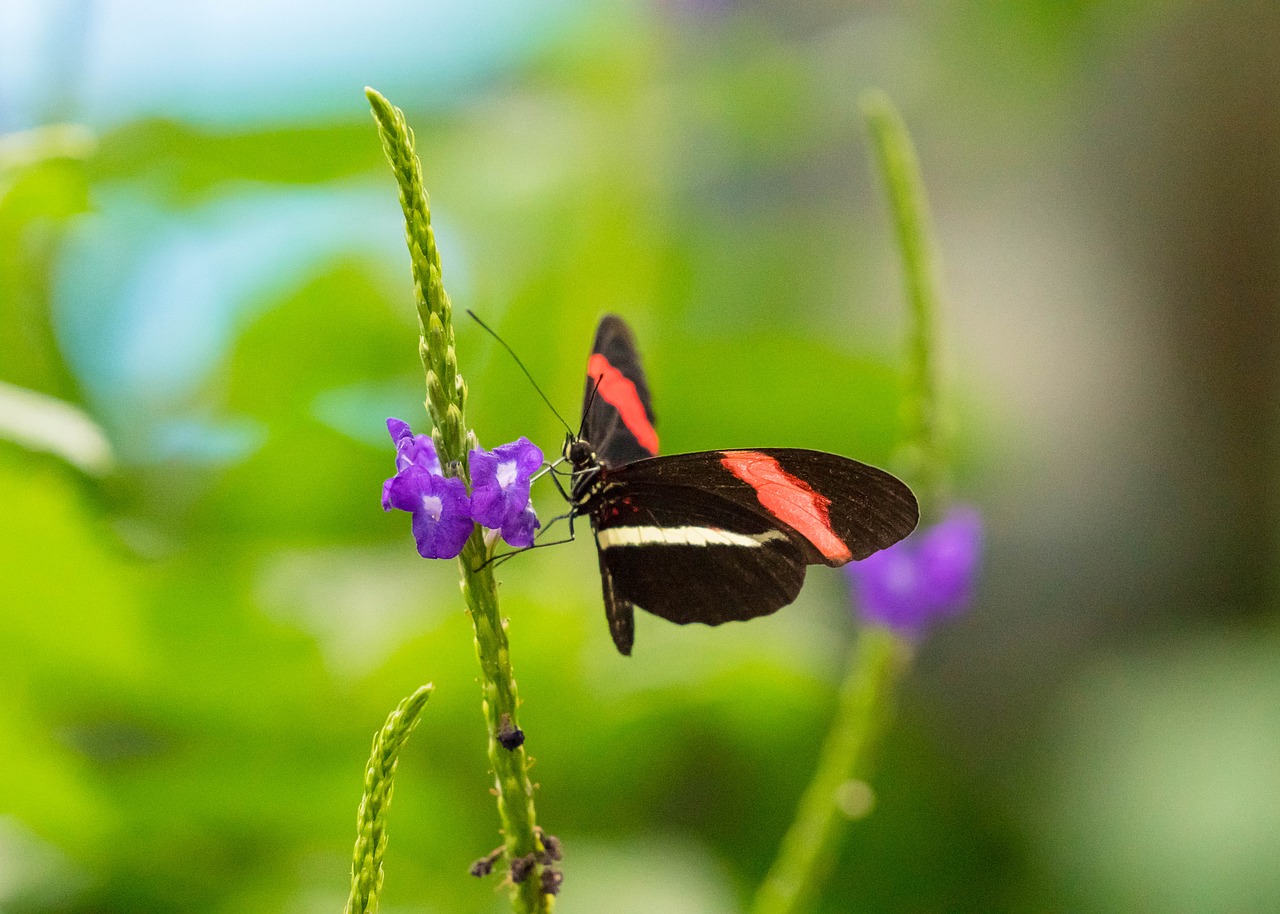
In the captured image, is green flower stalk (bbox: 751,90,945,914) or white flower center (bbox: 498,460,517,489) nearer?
white flower center (bbox: 498,460,517,489)

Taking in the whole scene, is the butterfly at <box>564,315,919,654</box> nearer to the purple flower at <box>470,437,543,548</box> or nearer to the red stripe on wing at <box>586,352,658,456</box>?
the red stripe on wing at <box>586,352,658,456</box>

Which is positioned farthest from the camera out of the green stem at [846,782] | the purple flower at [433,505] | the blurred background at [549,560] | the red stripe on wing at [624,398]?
the blurred background at [549,560]

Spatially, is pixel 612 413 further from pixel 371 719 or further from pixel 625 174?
pixel 625 174

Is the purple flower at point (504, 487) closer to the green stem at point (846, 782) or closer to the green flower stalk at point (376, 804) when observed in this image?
the green flower stalk at point (376, 804)

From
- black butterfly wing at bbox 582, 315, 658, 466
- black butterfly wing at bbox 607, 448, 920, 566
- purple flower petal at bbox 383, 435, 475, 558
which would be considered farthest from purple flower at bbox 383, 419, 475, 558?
black butterfly wing at bbox 582, 315, 658, 466

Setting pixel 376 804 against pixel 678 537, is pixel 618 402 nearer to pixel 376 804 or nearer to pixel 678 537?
pixel 678 537

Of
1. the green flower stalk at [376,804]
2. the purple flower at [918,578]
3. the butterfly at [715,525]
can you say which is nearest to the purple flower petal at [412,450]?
the green flower stalk at [376,804]

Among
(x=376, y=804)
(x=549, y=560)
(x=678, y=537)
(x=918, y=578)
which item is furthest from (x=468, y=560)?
(x=549, y=560)
